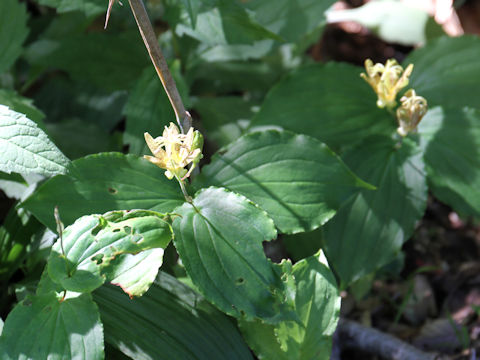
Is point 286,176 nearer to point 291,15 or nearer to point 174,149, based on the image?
point 174,149

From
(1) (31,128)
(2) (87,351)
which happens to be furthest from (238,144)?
(2) (87,351)

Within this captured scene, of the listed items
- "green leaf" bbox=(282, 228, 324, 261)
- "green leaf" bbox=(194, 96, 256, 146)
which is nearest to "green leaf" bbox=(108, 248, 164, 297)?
"green leaf" bbox=(282, 228, 324, 261)

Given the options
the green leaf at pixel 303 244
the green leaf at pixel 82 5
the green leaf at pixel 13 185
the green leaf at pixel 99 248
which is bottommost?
the green leaf at pixel 303 244

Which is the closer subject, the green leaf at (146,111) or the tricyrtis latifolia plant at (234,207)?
the tricyrtis latifolia plant at (234,207)

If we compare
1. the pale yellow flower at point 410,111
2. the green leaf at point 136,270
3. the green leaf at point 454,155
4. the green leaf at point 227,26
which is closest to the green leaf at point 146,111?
the green leaf at point 227,26

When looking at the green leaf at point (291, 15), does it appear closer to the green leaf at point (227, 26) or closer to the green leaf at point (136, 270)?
the green leaf at point (227, 26)

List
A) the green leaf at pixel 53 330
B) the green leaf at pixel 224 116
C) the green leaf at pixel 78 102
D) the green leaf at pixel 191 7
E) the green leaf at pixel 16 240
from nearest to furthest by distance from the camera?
the green leaf at pixel 53 330 → the green leaf at pixel 191 7 → the green leaf at pixel 16 240 → the green leaf at pixel 224 116 → the green leaf at pixel 78 102

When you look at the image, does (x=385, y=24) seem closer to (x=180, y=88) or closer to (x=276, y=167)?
(x=180, y=88)

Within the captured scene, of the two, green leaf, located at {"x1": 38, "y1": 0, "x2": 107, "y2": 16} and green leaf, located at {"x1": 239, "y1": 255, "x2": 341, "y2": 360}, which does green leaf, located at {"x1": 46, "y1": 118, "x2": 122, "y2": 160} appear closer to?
green leaf, located at {"x1": 38, "y1": 0, "x2": 107, "y2": 16}
